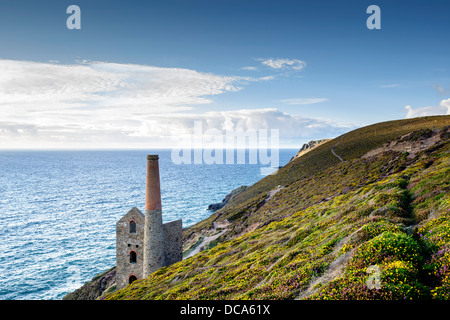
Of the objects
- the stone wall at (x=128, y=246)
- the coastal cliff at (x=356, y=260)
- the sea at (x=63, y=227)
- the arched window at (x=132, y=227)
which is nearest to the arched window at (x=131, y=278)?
the stone wall at (x=128, y=246)

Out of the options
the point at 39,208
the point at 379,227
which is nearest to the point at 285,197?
the point at 379,227

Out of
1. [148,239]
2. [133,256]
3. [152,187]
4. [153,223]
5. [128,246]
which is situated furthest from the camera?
[133,256]

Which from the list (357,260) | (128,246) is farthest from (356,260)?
(128,246)

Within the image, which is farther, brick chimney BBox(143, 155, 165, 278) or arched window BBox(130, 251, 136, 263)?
arched window BBox(130, 251, 136, 263)

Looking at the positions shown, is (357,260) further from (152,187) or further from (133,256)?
(133,256)

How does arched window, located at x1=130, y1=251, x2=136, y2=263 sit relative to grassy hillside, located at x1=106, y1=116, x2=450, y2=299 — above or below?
below

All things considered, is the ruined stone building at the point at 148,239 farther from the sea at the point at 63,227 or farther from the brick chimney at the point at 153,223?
the sea at the point at 63,227

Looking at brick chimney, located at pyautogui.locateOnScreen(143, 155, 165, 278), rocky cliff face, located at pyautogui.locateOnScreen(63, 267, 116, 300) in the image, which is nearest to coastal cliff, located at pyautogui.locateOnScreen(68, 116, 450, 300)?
brick chimney, located at pyautogui.locateOnScreen(143, 155, 165, 278)

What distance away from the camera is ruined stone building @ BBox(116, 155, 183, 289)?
32.0m

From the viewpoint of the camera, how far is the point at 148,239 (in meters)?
32.3

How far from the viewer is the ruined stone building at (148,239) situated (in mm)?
32031

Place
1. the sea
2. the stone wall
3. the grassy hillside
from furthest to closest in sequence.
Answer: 1. the sea
2. the stone wall
3. the grassy hillside

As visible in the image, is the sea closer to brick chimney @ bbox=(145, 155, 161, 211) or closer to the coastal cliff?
brick chimney @ bbox=(145, 155, 161, 211)
